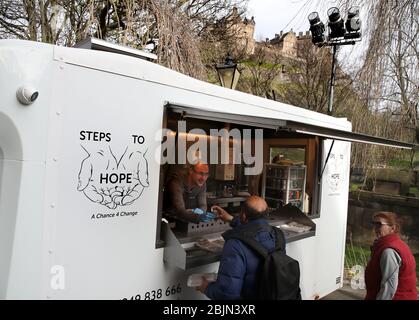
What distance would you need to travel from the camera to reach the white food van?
2.17m

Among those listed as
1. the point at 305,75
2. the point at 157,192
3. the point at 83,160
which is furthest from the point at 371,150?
the point at 305,75

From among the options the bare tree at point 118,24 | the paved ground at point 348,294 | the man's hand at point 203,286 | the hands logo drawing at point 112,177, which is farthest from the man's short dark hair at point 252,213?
the paved ground at point 348,294

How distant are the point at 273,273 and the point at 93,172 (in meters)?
1.38

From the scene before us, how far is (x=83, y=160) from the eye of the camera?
235 cm

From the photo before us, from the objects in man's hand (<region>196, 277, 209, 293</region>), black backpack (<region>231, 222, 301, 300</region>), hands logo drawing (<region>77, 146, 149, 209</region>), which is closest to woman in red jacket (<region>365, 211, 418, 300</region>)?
black backpack (<region>231, 222, 301, 300</region>)

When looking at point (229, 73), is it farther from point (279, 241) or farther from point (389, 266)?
point (389, 266)

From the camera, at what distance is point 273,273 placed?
2545 millimetres

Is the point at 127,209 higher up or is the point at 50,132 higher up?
the point at 50,132

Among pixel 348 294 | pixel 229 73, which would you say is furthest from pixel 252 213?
pixel 348 294

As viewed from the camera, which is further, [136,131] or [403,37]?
[403,37]

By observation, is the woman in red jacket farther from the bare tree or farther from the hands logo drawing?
the bare tree
